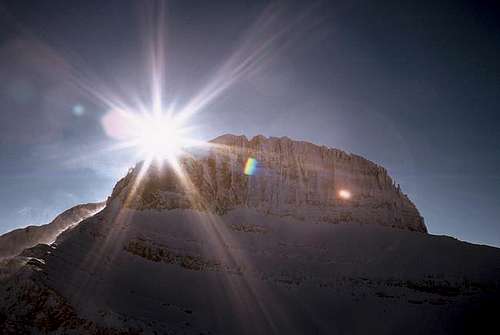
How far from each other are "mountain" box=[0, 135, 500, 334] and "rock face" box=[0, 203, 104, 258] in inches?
442

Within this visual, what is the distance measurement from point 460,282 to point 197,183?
106 feet

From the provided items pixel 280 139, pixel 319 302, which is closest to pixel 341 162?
pixel 280 139

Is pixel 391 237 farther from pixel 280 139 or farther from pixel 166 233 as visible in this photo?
pixel 166 233

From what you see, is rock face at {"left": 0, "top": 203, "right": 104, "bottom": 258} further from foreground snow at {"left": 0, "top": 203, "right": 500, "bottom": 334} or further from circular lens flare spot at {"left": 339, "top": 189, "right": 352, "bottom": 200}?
circular lens flare spot at {"left": 339, "top": 189, "right": 352, "bottom": 200}

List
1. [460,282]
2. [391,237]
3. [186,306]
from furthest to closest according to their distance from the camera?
1. [391,237]
2. [460,282]
3. [186,306]

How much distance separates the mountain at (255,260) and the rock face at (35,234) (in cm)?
1123

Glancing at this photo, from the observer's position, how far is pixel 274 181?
1783 inches

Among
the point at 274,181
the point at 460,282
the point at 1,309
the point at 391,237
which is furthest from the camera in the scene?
the point at 274,181

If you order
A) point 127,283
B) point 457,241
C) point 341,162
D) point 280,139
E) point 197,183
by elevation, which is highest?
point 280,139

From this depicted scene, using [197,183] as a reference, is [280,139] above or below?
above

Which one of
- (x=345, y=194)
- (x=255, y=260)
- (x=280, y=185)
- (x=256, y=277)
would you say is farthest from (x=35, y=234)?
(x=345, y=194)

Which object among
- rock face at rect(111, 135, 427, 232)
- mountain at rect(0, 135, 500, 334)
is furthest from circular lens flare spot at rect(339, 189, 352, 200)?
rock face at rect(111, 135, 427, 232)

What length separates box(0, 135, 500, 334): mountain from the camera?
15344 millimetres

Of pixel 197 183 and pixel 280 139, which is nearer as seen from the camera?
pixel 197 183
